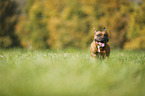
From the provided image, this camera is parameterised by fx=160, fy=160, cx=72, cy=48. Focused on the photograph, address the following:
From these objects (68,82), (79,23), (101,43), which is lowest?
(68,82)

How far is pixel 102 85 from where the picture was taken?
7.73ft

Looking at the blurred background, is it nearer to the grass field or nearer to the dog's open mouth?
the dog's open mouth

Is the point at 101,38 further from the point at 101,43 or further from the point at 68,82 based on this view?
the point at 68,82

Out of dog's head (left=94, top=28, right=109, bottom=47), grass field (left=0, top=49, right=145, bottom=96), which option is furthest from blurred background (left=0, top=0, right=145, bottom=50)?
grass field (left=0, top=49, right=145, bottom=96)

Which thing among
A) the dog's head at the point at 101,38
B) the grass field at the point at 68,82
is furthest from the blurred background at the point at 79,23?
the grass field at the point at 68,82

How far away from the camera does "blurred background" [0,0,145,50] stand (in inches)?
671

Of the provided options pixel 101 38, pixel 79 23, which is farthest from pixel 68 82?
pixel 79 23

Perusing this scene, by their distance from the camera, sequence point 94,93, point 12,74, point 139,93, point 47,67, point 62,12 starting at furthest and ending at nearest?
point 62,12, point 47,67, point 12,74, point 139,93, point 94,93

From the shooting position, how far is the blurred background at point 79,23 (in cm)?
1705

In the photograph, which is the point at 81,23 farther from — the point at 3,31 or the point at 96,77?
the point at 96,77

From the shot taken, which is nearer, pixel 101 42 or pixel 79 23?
pixel 101 42

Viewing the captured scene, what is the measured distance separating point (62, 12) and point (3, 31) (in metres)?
8.15

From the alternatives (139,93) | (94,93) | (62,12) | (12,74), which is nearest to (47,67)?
(12,74)

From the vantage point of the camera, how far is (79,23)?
20328mm
